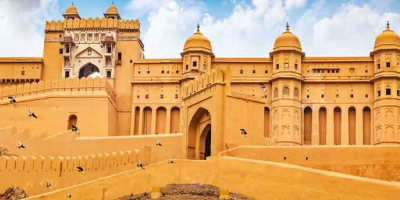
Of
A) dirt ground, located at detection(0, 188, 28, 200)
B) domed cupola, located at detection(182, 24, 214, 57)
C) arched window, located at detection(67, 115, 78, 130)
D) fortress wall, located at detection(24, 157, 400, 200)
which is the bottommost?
dirt ground, located at detection(0, 188, 28, 200)

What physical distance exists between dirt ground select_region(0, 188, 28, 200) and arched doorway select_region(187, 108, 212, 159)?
28.1 feet

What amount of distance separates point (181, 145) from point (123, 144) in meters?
4.60

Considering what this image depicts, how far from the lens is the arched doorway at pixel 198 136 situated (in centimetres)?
3253

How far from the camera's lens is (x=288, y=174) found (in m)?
22.5

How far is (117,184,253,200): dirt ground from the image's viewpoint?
953 inches

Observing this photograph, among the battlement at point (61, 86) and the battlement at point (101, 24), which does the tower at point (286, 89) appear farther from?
the battlement at point (61, 86)

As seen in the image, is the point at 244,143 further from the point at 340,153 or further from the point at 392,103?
the point at 392,103

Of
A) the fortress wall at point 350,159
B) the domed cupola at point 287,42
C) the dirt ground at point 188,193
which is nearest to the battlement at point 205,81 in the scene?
the fortress wall at point 350,159

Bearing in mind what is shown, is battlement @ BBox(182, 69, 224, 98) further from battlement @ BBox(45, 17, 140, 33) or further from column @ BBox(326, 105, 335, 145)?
battlement @ BBox(45, 17, 140, 33)

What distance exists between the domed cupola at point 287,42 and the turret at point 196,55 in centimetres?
495

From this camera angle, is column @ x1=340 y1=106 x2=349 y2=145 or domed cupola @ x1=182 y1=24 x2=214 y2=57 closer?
column @ x1=340 y1=106 x2=349 y2=145

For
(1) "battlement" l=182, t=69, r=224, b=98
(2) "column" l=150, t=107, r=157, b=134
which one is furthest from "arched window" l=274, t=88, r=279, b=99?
(1) "battlement" l=182, t=69, r=224, b=98

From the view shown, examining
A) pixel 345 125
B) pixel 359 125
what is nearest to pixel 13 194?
pixel 345 125

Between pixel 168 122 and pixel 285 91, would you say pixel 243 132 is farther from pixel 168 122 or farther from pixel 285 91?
pixel 168 122
